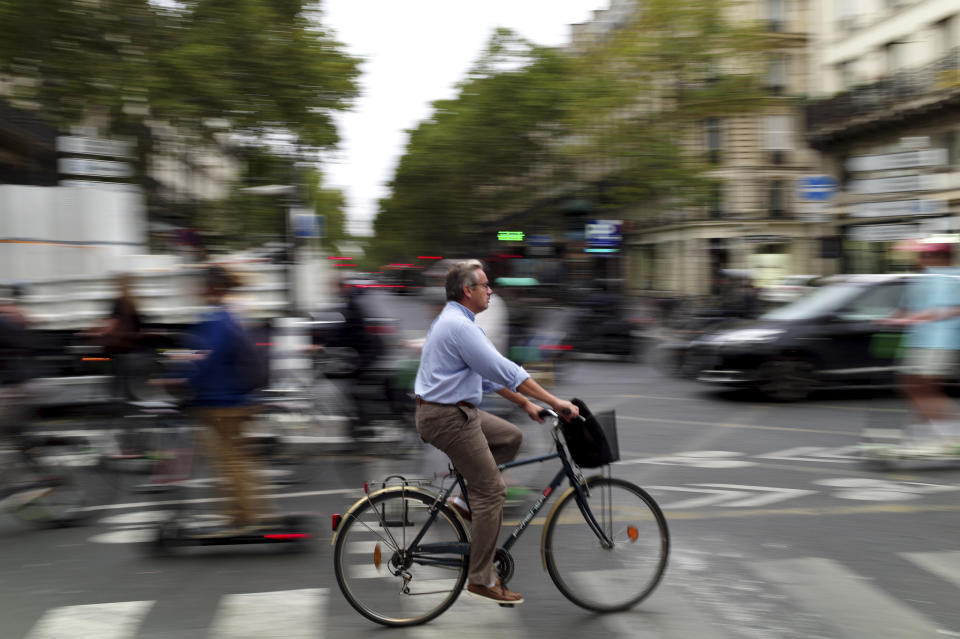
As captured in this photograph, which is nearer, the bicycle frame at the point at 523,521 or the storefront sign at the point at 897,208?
the bicycle frame at the point at 523,521

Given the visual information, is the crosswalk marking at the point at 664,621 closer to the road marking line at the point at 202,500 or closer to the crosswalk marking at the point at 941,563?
the crosswalk marking at the point at 941,563

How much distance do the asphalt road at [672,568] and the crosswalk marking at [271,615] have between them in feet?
0.04

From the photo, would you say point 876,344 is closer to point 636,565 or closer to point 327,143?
point 636,565

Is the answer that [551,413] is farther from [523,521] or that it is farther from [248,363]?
[248,363]

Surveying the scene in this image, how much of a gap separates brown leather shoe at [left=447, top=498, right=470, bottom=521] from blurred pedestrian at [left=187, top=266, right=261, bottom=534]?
172 centimetres

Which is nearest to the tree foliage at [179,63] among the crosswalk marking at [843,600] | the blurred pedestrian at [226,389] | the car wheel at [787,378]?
the car wheel at [787,378]

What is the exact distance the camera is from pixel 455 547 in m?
4.64

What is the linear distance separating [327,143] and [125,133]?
382 cm

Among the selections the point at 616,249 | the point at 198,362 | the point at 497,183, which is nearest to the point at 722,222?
the point at 497,183

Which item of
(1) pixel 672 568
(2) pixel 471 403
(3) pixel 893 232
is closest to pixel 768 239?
(3) pixel 893 232

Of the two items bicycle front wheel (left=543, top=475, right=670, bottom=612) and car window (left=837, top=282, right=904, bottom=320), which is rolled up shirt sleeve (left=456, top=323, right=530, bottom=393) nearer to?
bicycle front wheel (left=543, top=475, right=670, bottom=612)

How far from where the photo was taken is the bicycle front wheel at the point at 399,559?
4.61 meters

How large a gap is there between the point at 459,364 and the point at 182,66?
45.7 feet

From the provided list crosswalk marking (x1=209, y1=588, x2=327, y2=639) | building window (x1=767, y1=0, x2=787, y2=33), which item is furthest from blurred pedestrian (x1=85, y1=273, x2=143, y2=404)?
building window (x1=767, y1=0, x2=787, y2=33)
